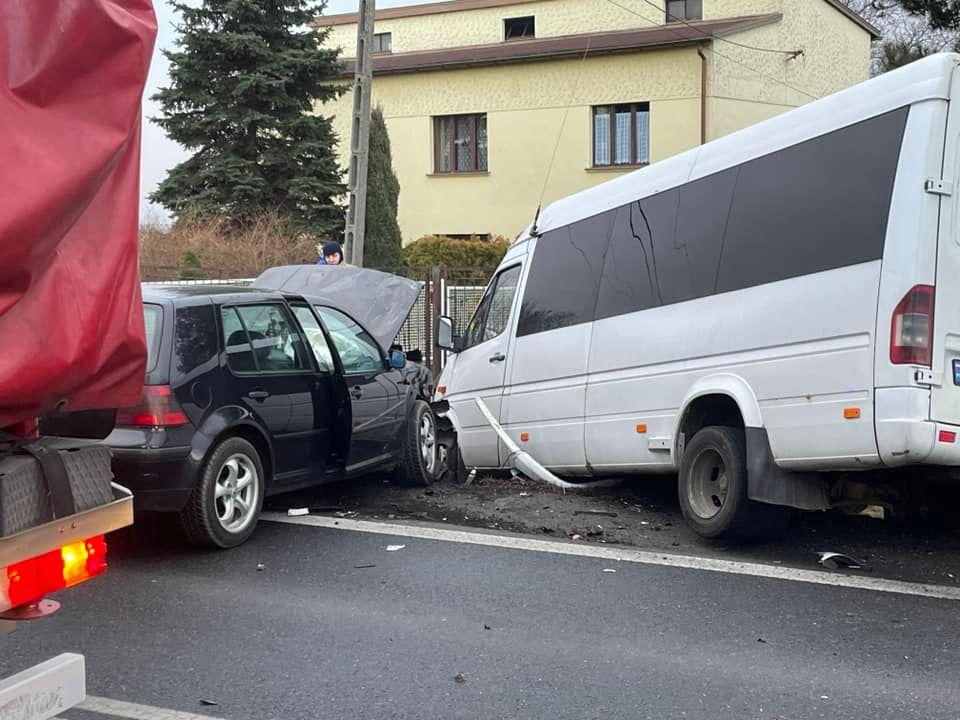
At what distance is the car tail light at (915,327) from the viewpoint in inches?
204

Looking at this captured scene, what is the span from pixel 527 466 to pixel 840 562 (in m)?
2.84

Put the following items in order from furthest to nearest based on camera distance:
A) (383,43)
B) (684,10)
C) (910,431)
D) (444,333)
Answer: (383,43)
(684,10)
(444,333)
(910,431)

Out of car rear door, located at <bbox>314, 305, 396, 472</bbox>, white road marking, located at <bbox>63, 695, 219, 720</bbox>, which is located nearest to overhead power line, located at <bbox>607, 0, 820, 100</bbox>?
car rear door, located at <bbox>314, 305, 396, 472</bbox>

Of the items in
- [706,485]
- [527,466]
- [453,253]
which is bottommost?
[527,466]

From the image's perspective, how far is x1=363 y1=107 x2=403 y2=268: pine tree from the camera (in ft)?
77.3

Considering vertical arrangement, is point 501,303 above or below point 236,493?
above

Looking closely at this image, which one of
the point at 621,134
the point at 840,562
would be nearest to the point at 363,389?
the point at 840,562

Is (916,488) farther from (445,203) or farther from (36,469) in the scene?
(445,203)

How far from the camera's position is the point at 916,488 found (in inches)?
243

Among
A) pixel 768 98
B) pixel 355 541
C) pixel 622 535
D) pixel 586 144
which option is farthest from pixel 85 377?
pixel 768 98

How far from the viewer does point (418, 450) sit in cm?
850

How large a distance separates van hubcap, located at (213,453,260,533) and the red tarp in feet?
9.84

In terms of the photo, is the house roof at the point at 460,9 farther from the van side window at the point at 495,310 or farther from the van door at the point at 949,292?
the van door at the point at 949,292

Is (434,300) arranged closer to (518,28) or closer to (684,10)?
(684,10)
